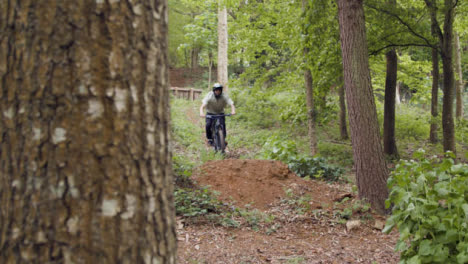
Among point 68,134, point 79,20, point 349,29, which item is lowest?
point 68,134

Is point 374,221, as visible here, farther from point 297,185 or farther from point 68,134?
point 68,134

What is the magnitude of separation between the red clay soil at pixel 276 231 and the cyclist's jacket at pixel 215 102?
2.42m

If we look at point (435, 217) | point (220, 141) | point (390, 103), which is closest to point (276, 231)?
point (435, 217)

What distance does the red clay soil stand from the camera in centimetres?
419

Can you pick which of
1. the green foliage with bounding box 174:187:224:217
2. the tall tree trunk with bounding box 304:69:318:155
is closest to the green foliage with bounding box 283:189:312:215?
the green foliage with bounding box 174:187:224:217

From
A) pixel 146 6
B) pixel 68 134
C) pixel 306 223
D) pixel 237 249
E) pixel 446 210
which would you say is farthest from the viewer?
pixel 306 223

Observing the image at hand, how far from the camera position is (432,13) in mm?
9359

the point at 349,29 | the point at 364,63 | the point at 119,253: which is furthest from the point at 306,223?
Answer: the point at 119,253

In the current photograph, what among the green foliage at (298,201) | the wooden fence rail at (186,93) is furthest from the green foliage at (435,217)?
the wooden fence rail at (186,93)

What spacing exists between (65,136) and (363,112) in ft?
17.0

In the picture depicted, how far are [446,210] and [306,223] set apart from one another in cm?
293

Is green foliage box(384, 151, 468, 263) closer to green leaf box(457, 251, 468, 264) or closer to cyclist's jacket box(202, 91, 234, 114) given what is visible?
green leaf box(457, 251, 468, 264)

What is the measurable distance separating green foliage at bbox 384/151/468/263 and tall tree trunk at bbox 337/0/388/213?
113 inches

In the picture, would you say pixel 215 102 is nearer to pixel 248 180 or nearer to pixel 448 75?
pixel 248 180
